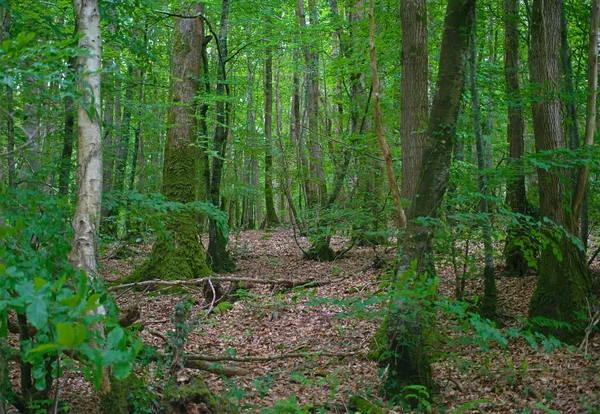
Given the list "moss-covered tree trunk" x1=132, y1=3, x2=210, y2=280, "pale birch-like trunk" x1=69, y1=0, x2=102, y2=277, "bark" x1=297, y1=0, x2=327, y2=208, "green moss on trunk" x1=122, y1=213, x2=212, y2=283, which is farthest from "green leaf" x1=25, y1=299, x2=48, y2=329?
"bark" x1=297, y1=0, x2=327, y2=208

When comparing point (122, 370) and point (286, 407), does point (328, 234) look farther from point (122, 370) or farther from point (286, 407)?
point (122, 370)

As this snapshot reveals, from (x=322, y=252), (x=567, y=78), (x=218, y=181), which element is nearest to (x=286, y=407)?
(x=567, y=78)

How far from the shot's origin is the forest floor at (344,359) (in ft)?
16.9

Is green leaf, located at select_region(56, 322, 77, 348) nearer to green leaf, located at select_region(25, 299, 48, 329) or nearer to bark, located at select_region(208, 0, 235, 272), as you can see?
green leaf, located at select_region(25, 299, 48, 329)

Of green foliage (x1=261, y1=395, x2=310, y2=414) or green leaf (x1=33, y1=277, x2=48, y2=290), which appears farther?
green foliage (x1=261, y1=395, x2=310, y2=414)

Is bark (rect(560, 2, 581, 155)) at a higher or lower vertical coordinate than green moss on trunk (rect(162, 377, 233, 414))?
higher

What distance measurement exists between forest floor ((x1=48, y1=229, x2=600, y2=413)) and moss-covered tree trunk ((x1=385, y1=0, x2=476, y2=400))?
12.3 inches

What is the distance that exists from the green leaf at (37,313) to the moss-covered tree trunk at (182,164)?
784 centimetres

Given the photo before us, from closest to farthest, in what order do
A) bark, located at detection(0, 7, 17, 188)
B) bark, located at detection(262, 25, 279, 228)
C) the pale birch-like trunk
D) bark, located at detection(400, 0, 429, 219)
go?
1. the pale birch-like trunk
2. bark, located at detection(0, 7, 17, 188)
3. bark, located at detection(400, 0, 429, 219)
4. bark, located at detection(262, 25, 279, 228)

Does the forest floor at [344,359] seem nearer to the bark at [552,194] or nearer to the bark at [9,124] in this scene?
the bark at [552,194]

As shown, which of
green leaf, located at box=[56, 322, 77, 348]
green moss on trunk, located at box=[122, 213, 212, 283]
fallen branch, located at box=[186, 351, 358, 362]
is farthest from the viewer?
green moss on trunk, located at box=[122, 213, 212, 283]

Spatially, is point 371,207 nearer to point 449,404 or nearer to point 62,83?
point 449,404

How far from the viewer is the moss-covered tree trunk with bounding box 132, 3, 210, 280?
31.5 feet

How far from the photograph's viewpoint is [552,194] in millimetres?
6711
